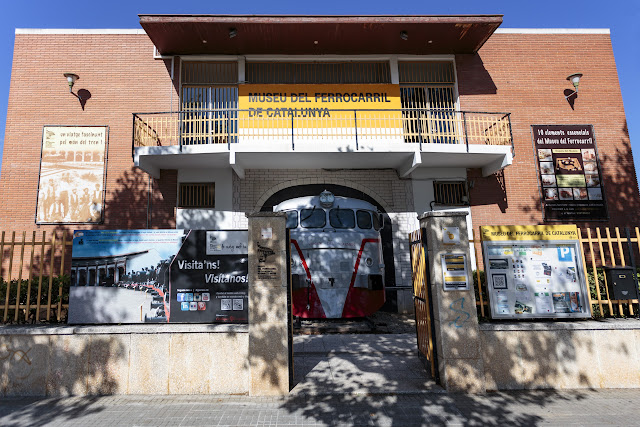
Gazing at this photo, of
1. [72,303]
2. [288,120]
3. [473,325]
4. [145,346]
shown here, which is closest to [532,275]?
[473,325]

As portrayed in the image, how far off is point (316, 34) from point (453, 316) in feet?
34.4

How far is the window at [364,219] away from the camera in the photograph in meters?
10.3

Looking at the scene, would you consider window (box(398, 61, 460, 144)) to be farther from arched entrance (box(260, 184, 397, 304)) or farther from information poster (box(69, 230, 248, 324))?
information poster (box(69, 230, 248, 324))

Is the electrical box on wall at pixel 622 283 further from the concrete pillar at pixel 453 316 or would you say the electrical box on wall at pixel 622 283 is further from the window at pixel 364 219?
the window at pixel 364 219

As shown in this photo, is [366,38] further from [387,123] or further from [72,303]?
[72,303]

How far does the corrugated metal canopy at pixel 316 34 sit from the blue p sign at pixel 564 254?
9.00m

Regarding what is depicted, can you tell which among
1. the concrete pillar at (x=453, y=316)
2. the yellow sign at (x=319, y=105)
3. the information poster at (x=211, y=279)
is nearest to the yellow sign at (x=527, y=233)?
the concrete pillar at (x=453, y=316)

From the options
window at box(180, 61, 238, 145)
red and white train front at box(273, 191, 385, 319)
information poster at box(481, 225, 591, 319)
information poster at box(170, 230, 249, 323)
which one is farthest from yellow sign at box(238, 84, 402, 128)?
information poster at box(481, 225, 591, 319)

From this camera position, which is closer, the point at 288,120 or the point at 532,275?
the point at 532,275

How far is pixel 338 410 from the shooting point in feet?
15.3

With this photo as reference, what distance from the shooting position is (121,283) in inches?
219

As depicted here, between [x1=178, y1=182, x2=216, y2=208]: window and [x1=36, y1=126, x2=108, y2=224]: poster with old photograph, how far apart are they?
2694 millimetres

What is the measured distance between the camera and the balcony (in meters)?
11.0

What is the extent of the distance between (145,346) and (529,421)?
210 inches
